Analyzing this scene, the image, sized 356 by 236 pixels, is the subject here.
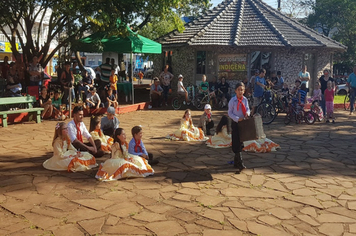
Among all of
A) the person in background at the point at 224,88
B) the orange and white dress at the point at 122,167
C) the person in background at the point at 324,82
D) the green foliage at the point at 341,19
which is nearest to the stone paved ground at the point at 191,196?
the orange and white dress at the point at 122,167

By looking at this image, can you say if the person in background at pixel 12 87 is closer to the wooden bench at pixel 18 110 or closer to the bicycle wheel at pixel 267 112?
the wooden bench at pixel 18 110

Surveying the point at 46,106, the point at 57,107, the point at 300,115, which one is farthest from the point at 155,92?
the point at 300,115

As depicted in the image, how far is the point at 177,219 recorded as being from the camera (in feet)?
16.6

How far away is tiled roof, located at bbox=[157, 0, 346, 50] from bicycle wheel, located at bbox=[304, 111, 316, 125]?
6.40 metres

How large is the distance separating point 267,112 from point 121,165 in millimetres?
8256

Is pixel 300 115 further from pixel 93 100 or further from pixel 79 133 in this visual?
pixel 79 133

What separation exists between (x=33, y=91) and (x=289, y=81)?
12613 millimetres

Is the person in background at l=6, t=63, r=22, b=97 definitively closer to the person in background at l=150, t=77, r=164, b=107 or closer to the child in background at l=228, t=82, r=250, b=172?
the person in background at l=150, t=77, r=164, b=107

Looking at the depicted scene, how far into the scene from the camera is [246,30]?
20.6 meters

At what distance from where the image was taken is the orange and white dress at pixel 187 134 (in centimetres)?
1052

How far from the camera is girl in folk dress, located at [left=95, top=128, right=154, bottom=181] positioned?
6789 mm

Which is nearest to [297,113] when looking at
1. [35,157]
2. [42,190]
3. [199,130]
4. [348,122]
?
[348,122]

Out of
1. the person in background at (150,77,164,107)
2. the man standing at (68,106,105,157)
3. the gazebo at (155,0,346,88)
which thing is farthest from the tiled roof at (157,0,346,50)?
the man standing at (68,106,105,157)

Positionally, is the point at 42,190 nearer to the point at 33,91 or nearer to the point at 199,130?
the point at 199,130
